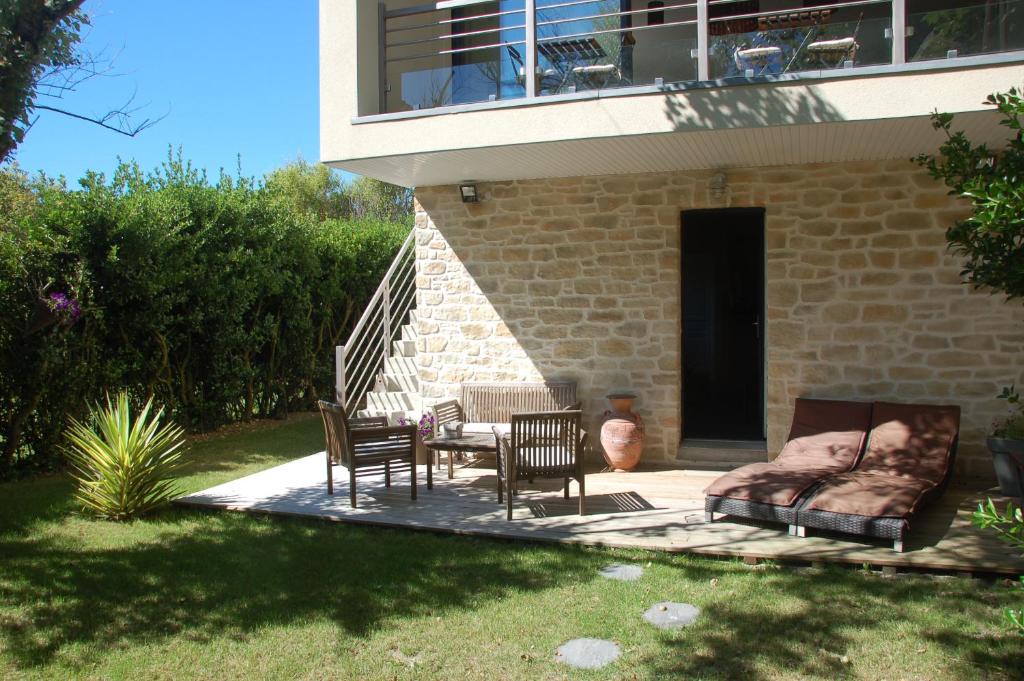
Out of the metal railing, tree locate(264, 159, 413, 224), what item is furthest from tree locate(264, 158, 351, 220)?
the metal railing

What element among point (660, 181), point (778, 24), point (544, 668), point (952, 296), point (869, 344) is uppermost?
point (778, 24)

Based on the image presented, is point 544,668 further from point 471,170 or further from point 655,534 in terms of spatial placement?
point 471,170

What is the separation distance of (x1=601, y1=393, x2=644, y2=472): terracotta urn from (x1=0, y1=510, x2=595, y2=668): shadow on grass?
8.04ft

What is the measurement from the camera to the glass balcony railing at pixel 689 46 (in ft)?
19.3

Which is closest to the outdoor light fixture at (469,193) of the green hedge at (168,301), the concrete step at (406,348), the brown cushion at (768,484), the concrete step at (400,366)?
the concrete step at (406,348)

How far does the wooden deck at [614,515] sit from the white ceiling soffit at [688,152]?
3102 mm

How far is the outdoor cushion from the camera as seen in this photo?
5.65 metres

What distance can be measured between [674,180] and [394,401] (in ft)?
13.2

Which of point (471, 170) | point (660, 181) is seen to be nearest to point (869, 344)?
point (660, 181)

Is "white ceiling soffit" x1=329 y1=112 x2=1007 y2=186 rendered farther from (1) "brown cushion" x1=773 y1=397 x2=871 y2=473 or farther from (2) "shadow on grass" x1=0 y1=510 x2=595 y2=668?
(2) "shadow on grass" x1=0 y1=510 x2=595 y2=668

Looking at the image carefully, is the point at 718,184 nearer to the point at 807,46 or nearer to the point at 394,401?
the point at 807,46

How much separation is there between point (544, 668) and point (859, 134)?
16.6 ft

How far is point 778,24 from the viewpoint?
A: 24.0 feet

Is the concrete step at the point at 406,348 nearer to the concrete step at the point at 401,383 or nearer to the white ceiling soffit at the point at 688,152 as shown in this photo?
the concrete step at the point at 401,383
